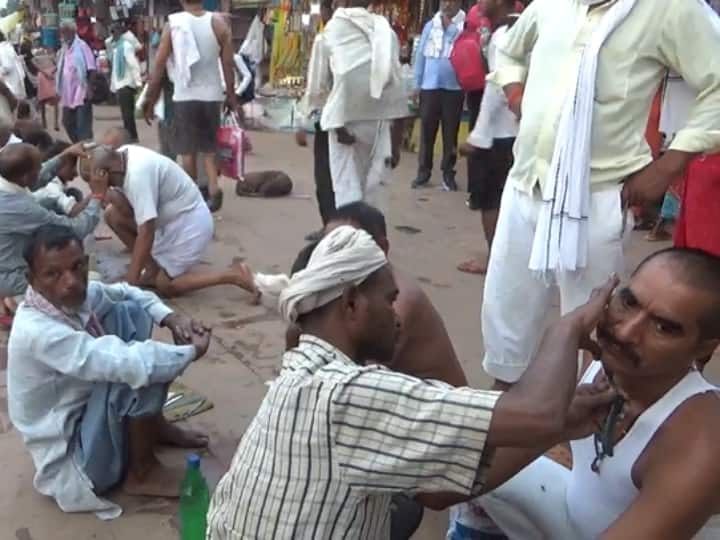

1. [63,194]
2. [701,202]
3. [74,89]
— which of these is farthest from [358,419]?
[74,89]

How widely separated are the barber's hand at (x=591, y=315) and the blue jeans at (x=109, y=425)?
1592mm

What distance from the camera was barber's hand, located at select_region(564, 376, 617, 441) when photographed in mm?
1928

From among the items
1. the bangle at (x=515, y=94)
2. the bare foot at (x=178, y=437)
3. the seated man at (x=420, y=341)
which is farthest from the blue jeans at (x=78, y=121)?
the seated man at (x=420, y=341)

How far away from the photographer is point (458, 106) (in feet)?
25.3

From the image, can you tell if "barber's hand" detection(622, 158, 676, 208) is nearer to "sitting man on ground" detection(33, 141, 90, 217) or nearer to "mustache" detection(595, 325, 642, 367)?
"mustache" detection(595, 325, 642, 367)

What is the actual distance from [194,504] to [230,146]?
177 inches

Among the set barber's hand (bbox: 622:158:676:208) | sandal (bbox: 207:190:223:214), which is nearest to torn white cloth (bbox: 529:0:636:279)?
barber's hand (bbox: 622:158:676:208)

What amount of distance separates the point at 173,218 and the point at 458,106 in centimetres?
350

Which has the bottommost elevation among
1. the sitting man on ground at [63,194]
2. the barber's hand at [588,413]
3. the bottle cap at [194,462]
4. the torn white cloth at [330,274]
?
the bottle cap at [194,462]

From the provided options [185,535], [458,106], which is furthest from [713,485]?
[458,106]

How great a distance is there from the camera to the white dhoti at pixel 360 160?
518 cm

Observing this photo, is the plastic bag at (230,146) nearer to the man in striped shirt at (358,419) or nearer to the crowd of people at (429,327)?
the crowd of people at (429,327)

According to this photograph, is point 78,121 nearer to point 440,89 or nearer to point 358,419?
point 440,89

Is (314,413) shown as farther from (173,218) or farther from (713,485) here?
(173,218)
